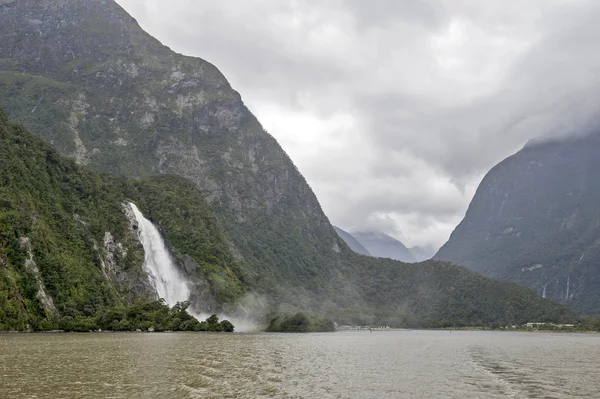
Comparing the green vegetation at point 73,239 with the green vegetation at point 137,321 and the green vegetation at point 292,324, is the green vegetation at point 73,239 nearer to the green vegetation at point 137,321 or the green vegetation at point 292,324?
the green vegetation at point 137,321

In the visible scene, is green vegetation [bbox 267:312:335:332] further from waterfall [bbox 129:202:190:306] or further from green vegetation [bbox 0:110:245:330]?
waterfall [bbox 129:202:190:306]

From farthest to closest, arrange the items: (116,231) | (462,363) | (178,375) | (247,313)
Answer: (247,313)
(116,231)
(462,363)
(178,375)

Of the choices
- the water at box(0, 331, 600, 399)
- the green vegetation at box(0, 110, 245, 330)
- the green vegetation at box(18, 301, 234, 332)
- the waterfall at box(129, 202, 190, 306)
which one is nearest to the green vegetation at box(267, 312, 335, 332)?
the green vegetation at box(0, 110, 245, 330)

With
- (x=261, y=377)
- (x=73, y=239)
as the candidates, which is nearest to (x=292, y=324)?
(x=73, y=239)

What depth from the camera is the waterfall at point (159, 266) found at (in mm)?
138375

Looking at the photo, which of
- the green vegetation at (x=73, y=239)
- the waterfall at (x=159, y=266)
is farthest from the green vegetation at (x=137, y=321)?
the waterfall at (x=159, y=266)

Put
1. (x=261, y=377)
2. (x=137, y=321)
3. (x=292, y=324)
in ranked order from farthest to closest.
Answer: (x=292, y=324) < (x=137, y=321) < (x=261, y=377)

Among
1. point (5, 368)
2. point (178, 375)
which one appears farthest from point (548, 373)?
point (5, 368)

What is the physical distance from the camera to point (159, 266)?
5664 inches

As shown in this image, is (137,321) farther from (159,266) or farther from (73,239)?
(159,266)

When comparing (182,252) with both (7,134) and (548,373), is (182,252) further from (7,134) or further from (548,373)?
(548,373)

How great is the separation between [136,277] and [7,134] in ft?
153

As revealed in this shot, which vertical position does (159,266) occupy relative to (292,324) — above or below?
above

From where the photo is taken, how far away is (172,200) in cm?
18475
